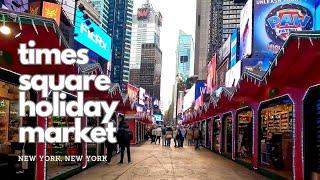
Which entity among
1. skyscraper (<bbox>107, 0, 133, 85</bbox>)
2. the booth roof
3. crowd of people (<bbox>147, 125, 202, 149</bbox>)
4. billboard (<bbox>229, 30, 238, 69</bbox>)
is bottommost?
crowd of people (<bbox>147, 125, 202, 149</bbox>)

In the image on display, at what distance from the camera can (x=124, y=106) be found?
22844 millimetres

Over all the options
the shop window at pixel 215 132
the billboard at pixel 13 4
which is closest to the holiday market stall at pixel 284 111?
the shop window at pixel 215 132

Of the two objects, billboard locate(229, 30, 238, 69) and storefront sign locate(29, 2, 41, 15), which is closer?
storefront sign locate(29, 2, 41, 15)

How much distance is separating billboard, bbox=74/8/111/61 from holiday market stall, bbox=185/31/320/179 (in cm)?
1167

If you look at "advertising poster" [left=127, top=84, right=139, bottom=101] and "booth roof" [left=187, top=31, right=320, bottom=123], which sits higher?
"advertising poster" [left=127, top=84, right=139, bottom=101]

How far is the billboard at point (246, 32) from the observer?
37.6 meters

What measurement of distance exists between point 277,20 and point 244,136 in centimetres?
1951

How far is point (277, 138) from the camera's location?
1563cm

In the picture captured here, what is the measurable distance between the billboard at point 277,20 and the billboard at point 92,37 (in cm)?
1211

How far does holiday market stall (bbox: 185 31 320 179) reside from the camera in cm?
982

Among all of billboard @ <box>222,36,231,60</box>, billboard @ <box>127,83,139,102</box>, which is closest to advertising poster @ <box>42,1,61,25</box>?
billboard @ <box>222,36,231,60</box>

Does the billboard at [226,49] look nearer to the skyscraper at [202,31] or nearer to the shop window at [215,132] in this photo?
the shop window at [215,132]

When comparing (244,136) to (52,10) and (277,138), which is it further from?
(52,10)

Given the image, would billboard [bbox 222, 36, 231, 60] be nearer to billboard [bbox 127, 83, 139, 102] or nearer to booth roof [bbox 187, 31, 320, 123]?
billboard [bbox 127, 83, 139, 102]
